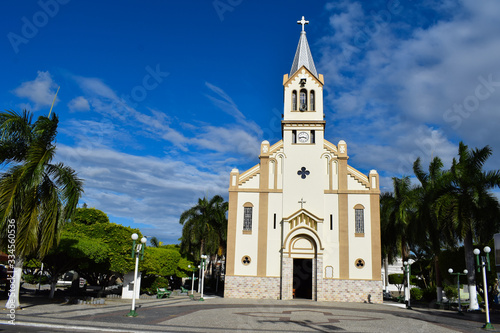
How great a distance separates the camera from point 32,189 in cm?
1764

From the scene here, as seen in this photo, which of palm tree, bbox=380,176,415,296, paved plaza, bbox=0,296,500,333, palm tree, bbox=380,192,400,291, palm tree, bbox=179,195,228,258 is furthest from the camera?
palm tree, bbox=179,195,228,258

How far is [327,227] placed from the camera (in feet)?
108

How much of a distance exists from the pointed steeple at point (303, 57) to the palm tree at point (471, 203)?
56.9 ft

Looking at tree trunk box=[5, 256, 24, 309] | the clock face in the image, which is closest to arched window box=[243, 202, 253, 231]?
the clock face

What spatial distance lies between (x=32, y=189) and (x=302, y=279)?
24.6 m

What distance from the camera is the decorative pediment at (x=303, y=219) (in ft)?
107

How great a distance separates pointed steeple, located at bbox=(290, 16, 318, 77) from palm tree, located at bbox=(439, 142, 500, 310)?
683 inches

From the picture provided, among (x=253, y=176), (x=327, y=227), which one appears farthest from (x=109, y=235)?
(x=327, y=227)

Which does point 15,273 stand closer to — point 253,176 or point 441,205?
point 253,176

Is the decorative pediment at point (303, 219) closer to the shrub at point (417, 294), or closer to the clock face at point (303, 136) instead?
the clock face at point (303, 136)

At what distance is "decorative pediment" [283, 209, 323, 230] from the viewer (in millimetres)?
32500

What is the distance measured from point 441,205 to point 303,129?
1428cm

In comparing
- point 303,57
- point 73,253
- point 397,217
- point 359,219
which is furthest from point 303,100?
point 73,253

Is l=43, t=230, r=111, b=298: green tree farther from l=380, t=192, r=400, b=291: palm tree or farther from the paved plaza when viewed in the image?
l=380, t=192, r=400, b=291: palm tree
